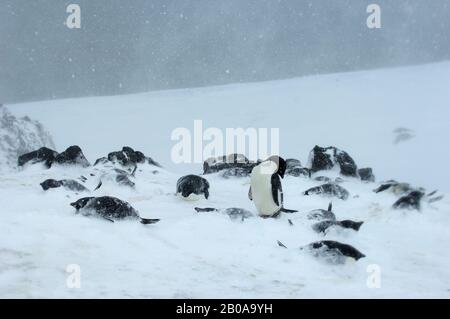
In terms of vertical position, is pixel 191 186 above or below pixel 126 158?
below

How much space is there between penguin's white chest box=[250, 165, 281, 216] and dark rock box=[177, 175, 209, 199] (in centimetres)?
131

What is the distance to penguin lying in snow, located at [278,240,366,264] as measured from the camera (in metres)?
5.09

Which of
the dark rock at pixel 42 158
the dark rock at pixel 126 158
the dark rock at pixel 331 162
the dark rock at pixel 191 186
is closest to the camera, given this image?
the dark rock at pixel 191 186

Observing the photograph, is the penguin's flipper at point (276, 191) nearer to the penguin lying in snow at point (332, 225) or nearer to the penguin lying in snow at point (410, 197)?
the penguin lying in snow at point (332, 225)

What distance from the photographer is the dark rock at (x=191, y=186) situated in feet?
27.3

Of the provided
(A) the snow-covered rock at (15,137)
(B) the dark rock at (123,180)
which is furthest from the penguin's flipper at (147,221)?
(A) the snow-covered rock at (15,137)

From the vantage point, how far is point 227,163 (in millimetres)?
11633

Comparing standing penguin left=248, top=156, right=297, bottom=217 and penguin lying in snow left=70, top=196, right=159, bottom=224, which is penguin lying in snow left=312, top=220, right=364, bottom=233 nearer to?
standing penguin left=248, top=156, right=297, bottom=217

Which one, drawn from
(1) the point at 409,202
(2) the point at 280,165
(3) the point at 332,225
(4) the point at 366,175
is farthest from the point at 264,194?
(4) the point at 366,175

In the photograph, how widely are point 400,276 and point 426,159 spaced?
16.0 m

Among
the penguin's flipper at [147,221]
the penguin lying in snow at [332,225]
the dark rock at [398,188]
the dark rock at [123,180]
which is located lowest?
the penguin lying in snow at [332,225]

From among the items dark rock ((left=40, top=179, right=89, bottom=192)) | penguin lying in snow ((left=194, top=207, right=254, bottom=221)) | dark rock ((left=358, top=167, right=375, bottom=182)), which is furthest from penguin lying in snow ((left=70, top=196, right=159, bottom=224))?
dark rock ((left=358, top=167, right=375, bottom=182))

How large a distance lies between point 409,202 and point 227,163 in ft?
15.6

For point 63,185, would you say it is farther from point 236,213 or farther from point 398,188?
point 398,188
